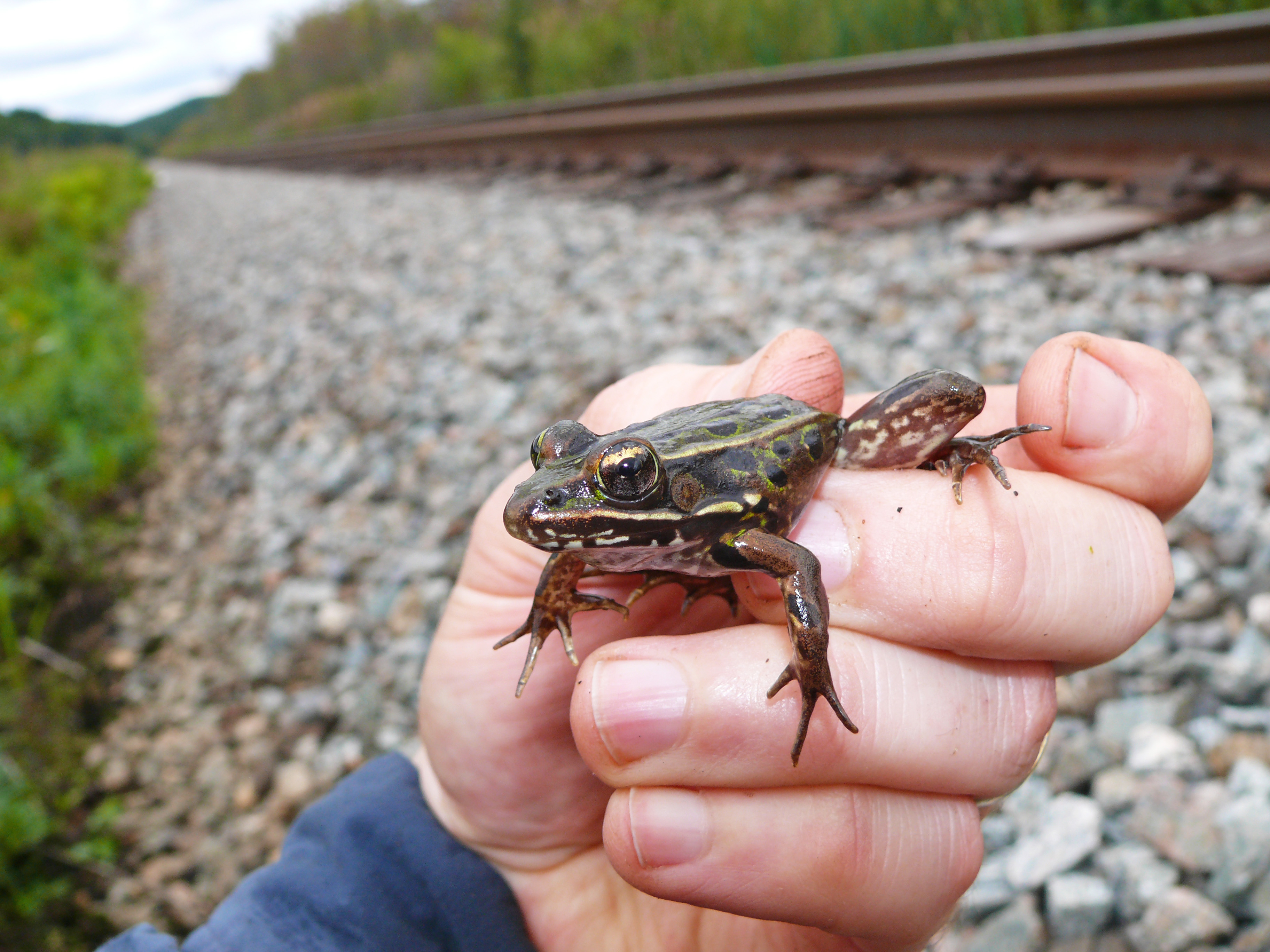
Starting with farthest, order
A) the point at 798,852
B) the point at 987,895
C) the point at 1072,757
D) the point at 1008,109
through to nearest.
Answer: the point at 1008,109 → the point at 1072,757 → the point at 987,895 → the point at 798,852

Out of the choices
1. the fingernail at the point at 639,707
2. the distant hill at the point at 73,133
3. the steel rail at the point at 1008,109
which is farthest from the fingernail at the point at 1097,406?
the distant hill at the point at 73,133

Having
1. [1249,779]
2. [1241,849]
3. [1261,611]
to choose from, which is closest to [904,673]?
[1241,849]

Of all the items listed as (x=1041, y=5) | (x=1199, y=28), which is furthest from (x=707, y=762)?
(x=1041, y=5)

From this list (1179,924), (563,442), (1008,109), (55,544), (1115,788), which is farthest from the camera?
(1008,109)

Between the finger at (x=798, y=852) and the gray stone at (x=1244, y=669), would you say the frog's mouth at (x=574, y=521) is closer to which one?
the finger at (x=798, y=852)

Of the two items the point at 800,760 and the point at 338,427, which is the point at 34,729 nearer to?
the point at 338,427

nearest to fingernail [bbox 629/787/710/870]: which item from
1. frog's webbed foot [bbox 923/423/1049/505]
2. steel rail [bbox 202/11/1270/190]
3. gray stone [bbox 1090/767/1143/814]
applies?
frog's webbed foot [bbox 923/423/1049/505]

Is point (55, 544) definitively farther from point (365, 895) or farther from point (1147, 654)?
point (1147, 654)
